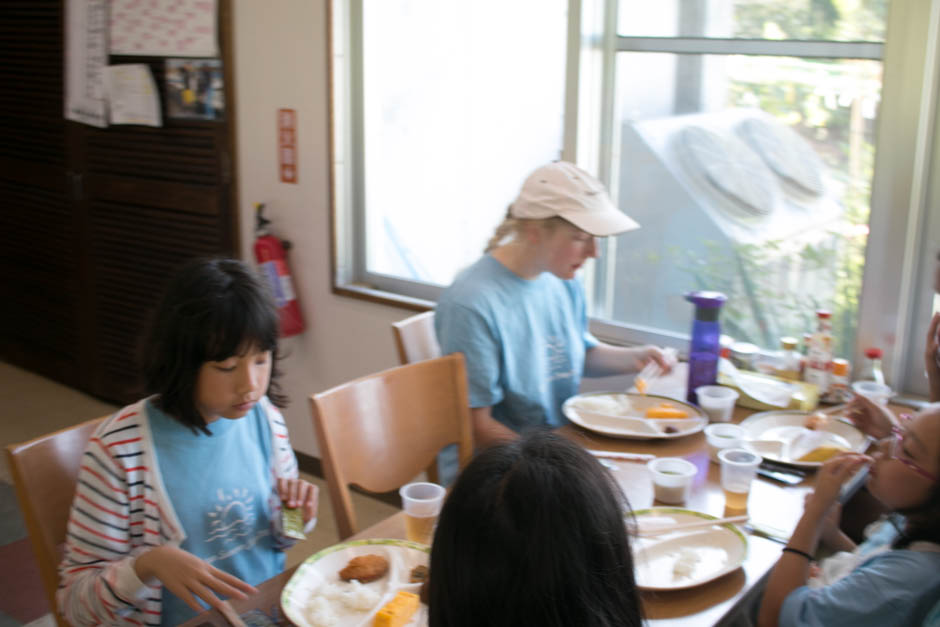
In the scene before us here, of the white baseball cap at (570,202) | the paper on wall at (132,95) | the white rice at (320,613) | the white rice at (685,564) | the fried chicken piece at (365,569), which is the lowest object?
the white rice at (320,613)

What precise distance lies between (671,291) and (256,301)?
1516 millimetres

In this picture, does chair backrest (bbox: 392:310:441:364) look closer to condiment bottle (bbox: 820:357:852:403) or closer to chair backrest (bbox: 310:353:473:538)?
chair backrest (bbox: 310:353:473:538)

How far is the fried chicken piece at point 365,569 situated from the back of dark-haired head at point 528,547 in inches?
21.7

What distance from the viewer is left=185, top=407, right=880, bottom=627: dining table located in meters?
1.24

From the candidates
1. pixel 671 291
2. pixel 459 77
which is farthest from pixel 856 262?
pixel 459 77

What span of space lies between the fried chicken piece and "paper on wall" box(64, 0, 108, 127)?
295cm

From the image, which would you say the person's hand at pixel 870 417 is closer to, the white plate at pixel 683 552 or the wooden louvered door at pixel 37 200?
the white plate at pixel 683 552

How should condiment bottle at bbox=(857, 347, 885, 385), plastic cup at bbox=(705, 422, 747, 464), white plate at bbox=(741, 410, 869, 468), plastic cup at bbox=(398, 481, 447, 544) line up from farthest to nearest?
condiment bottle at bbox=(857, 347, 885, 385), white plate at bbox=(741, 410, 869, 468), plastic cup at bbox=(705, 422, 747, 464), plastic cup at bbox=(398, 481, 447, 544)

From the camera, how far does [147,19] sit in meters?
3.44

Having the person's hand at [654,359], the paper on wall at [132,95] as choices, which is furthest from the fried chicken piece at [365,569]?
the paper on wall at [132,95]

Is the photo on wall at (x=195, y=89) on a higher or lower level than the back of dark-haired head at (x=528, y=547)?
higher

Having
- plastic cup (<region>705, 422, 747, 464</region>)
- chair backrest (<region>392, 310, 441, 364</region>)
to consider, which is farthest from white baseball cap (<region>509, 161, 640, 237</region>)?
plastic cup (<region>705, 422, 747, 464</region>)

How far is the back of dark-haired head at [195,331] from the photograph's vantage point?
140 cm

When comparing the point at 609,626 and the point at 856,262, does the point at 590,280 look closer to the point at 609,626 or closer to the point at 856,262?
the point at 856,262
